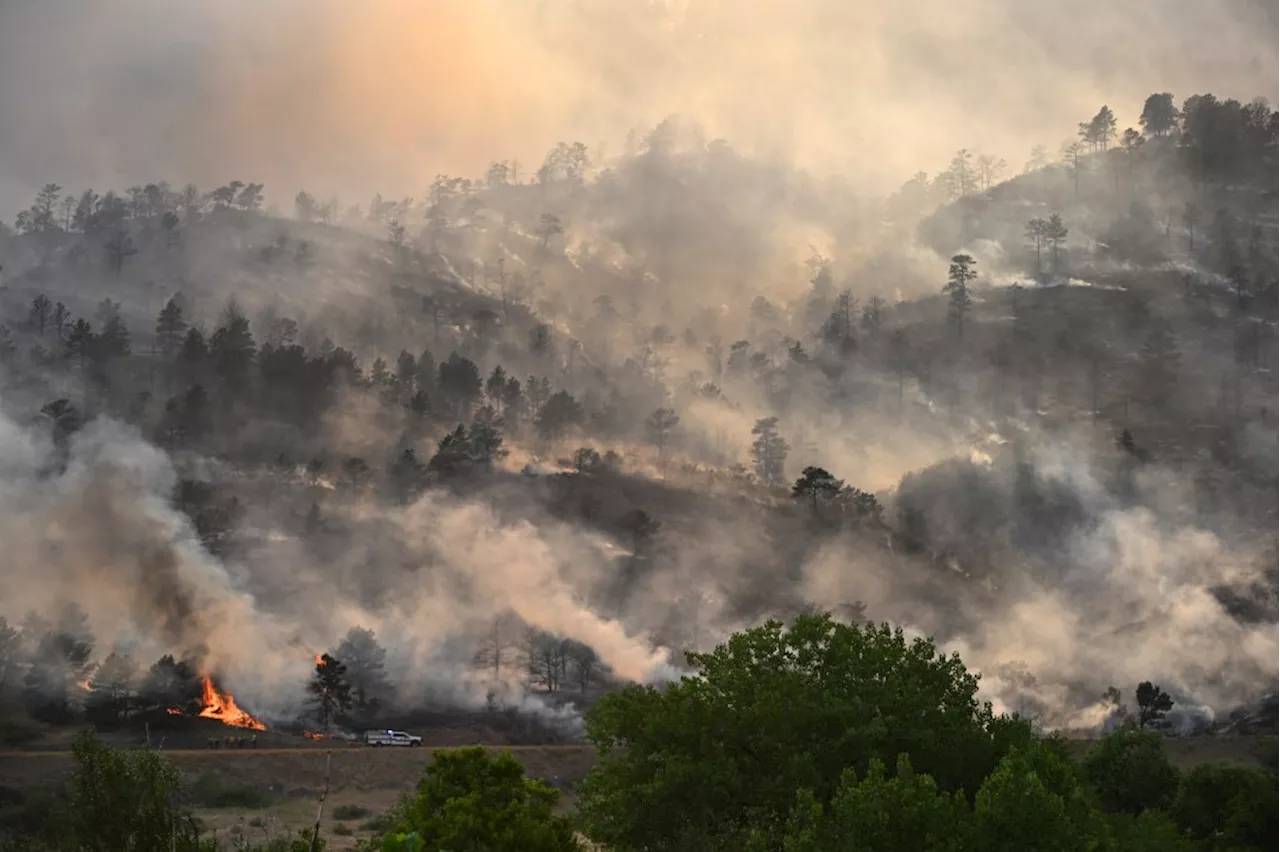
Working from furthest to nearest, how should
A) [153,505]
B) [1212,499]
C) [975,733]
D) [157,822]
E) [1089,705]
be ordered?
[1212,499] < [153,505] < [1089,705] < [975,733] < [157,822]

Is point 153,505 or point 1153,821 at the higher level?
point 153,505

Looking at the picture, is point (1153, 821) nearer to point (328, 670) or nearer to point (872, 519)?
point (328, 670)

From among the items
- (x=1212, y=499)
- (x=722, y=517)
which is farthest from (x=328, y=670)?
(x=1212, y=499)

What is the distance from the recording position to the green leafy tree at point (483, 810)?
3966 centimetres

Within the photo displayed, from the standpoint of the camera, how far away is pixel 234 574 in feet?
485

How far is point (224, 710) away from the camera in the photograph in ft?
408

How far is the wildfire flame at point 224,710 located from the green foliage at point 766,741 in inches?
3231

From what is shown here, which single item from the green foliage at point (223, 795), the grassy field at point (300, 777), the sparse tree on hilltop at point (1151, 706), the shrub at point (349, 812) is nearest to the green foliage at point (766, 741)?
the grassy field at point (300, 777)

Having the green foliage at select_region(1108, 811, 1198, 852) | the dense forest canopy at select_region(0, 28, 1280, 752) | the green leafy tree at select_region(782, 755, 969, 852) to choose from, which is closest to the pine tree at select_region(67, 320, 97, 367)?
the dense forest canopy at select_region(0, 28, 1280, 752)

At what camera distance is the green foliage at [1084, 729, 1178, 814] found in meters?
79.1

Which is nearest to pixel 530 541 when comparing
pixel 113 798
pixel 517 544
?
pixel 517 544

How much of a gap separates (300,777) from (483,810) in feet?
218

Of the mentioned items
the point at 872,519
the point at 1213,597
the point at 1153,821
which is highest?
the point at 872,519

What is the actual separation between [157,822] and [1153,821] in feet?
166
